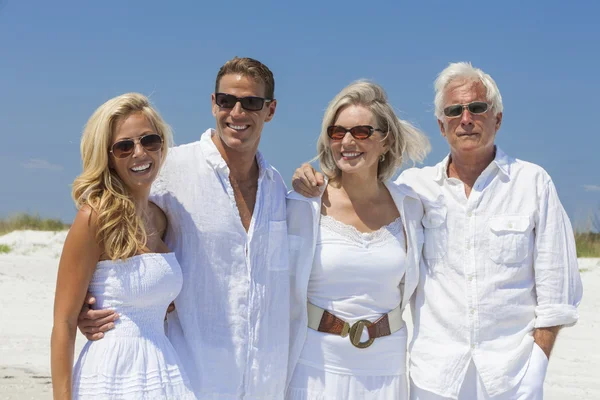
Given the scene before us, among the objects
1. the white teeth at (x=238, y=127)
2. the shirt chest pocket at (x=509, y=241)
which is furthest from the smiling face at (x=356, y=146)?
the shirt chest pocket at (x=509, y=241)

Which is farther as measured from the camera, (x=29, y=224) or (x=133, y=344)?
(x=29, y=224)

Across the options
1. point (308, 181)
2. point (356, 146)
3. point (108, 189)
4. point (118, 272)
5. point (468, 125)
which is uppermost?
point (468, 125)

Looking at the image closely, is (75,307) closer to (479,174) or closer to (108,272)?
(108,272)

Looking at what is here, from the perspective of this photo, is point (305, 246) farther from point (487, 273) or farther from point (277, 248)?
point (487, 273)

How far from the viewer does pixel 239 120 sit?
13.7 ft

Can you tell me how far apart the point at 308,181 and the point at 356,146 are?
365 mm

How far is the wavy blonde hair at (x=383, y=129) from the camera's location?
4.48 metres

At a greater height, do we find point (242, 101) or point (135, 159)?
point (242, 101)

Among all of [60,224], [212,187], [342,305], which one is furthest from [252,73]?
[60,224]

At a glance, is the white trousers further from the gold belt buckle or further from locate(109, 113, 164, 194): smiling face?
locate(109, 113, 164, 194): smiling face

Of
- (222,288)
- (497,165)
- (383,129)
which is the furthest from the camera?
(383,129)

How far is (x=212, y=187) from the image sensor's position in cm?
410

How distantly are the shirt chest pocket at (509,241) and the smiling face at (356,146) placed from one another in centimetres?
84

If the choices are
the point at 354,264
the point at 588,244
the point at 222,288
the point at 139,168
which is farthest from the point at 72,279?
the point at 588,244
